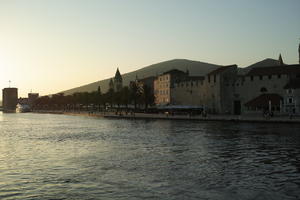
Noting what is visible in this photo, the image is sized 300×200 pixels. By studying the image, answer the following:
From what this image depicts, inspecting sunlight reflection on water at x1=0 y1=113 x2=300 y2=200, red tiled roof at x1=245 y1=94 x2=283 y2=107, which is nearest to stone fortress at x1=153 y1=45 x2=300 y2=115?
red tiled roof at x1=245 y1=94 x2=283 y2=107

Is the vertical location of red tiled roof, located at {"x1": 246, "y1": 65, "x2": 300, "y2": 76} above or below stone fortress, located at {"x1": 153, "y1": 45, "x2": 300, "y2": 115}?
above

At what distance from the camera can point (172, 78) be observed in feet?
417

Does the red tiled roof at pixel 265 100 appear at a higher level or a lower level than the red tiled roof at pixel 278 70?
lower

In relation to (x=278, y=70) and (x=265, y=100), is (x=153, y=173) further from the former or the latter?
(x=278, y=70)

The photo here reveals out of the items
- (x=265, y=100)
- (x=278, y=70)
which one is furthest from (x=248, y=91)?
(x=265, y=100)

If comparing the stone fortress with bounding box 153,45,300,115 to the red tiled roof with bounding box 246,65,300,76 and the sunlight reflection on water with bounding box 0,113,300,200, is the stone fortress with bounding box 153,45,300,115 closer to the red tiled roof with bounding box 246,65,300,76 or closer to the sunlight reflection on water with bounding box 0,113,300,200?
the red tiled roof with bounding box 246,65,300,76

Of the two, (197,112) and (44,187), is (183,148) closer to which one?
(44,187)

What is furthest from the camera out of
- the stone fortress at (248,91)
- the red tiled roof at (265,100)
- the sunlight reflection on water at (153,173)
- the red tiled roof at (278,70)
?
the red tiled roof at (278,70)

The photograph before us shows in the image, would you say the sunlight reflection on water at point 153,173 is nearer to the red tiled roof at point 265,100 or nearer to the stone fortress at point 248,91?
the red tiled roof at point 265,100

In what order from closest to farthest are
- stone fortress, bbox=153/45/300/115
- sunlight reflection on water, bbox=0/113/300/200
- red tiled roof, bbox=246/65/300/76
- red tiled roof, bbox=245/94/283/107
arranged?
sunlight reflection on water, bbox=0/113/300/200
red tiled roof, bbox=245/94/283/107
stone fortress, bbox=153/45/300/115
red tiled roof, bbox=246/65/300/76

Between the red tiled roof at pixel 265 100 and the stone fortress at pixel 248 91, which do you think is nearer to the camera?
the red tiled roof at pixel 265 100

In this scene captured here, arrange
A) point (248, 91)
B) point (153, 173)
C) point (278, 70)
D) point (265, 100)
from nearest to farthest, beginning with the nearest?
point (153, 173) < point (265, 100) < point (278, 70) < point (248, 91)

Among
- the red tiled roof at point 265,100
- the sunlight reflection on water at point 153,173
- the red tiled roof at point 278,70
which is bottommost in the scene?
the sunlight reflection on water at point 153,173

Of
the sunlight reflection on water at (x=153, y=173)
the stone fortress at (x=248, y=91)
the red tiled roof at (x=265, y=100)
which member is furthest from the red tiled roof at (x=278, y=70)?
the sunlight reflection on water at (x=153, y=173)
